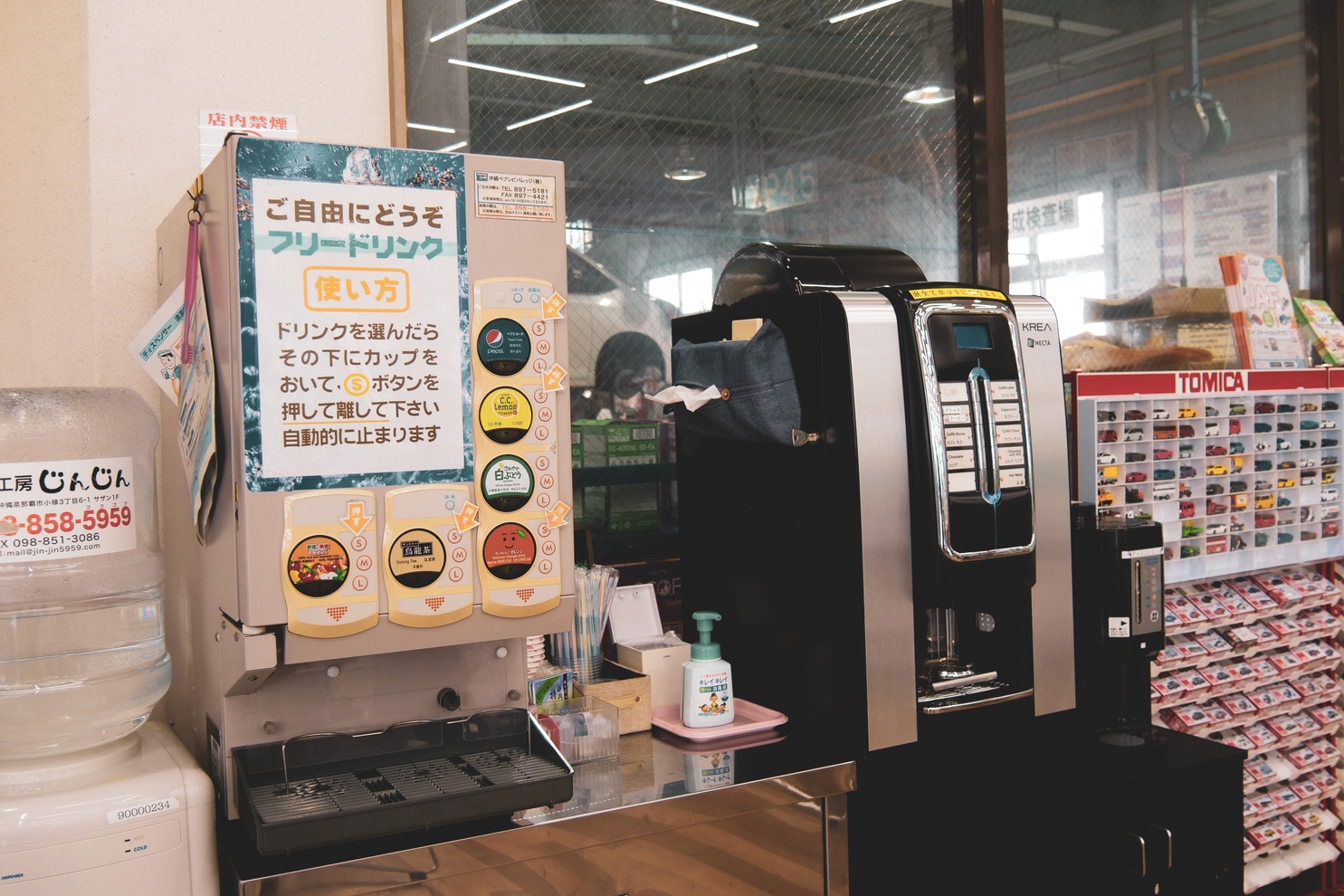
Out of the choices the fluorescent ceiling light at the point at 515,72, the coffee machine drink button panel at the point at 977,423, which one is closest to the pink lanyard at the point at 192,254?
the fluorescent ceiling light at the point at 515,72

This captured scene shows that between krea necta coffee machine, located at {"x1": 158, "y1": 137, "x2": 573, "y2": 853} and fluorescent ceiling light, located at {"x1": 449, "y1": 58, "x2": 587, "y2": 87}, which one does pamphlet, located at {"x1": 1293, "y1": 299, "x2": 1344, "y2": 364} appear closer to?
fluorescent ceiling light, located at {"x1": 449, "y1": 58, "x2": 587, "y2": 87}

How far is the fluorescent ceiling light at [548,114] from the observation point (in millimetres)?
2461

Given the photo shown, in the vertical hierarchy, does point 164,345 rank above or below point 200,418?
above

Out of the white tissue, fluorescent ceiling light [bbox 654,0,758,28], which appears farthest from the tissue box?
fluorescent ceiling light [bbox 654,0,758,28]

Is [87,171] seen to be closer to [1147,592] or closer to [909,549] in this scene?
[909,549]

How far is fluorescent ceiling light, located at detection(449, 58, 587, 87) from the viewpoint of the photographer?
233cm

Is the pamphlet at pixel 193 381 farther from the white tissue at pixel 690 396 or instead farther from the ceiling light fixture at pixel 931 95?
the ceiling light fixture at pixel 931 95

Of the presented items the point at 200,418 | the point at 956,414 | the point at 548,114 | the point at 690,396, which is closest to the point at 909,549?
the point at 956,414

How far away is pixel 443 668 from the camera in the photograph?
1.71 m

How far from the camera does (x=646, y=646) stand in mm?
2180

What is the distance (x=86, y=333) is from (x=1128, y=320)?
3014 mm

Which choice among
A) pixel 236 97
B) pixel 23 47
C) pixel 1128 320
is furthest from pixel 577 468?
pixel 1128 320

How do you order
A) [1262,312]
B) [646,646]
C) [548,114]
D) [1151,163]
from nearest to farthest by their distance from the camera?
[646,646] < [548,114] < [1262,312] < [1151,163]

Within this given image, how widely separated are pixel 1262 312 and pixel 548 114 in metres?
2.43
